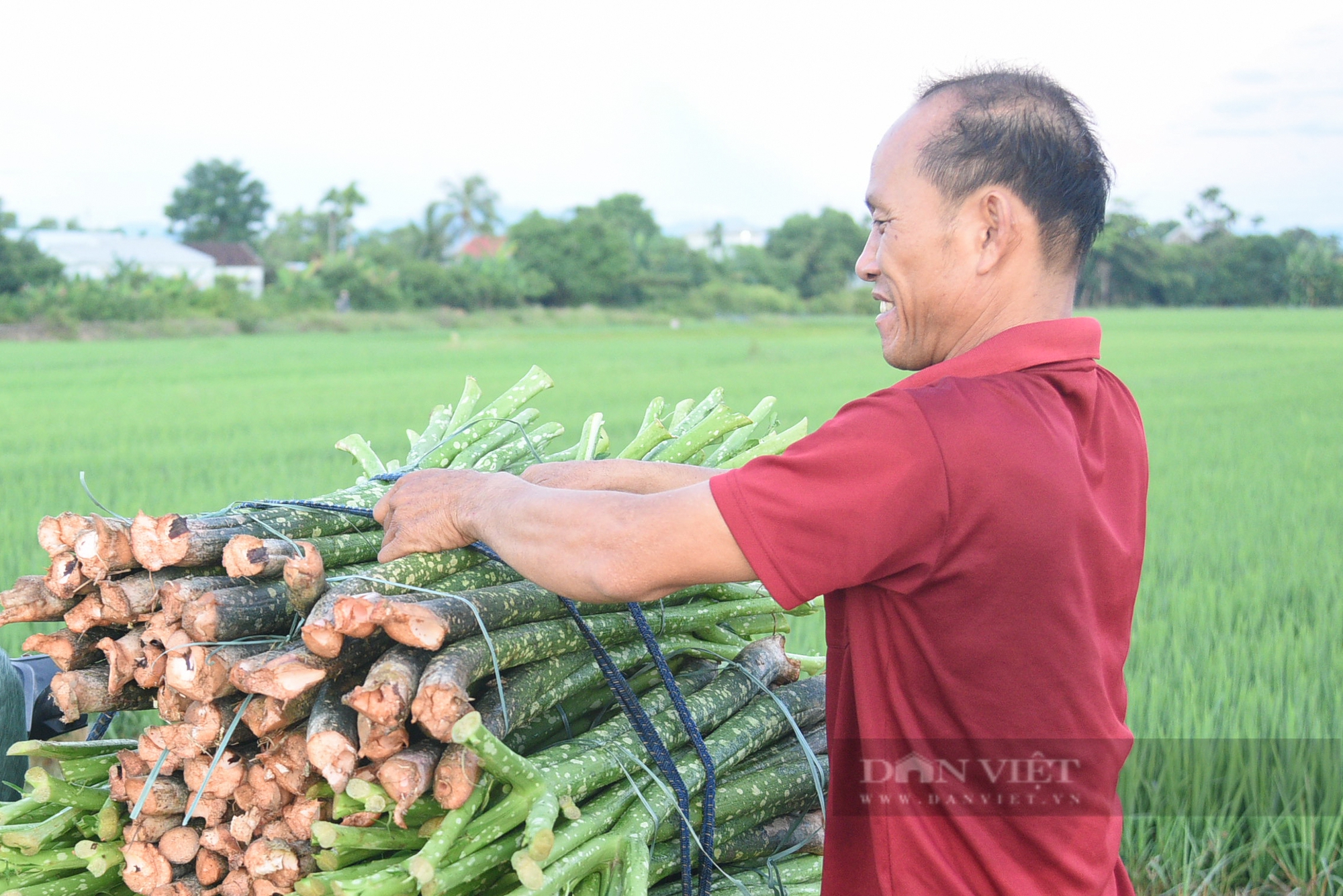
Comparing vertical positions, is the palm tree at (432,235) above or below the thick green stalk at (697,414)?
above

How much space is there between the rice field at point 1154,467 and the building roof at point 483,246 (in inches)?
1329

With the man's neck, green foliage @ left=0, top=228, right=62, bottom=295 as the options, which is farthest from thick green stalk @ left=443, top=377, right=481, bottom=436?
green foliage @ left=0, top=228, right=62, bottom=295

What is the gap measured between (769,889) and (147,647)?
Answer: 59.5 inches

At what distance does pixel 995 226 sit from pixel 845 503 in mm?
625

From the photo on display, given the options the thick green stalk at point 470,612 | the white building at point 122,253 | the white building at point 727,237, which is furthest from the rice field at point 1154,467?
the white building at point 727,237

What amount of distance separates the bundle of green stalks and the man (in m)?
0.35

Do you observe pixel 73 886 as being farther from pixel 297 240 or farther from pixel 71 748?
pixel 297 240

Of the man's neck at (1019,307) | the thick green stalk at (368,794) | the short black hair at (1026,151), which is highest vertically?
the short black hair at (1026,151)

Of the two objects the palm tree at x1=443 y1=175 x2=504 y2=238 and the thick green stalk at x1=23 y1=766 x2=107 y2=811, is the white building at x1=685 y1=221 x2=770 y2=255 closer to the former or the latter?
the palm tree at x1=443 y1=175 x2=504 y2=238

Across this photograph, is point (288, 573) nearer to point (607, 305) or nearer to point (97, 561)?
point (97, 561)

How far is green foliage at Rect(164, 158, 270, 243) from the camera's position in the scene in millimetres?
73625

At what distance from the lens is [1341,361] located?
23125mm

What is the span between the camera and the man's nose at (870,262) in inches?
77.7

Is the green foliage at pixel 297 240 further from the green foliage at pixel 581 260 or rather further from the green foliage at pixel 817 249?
the green foliage at pixel 817 249
